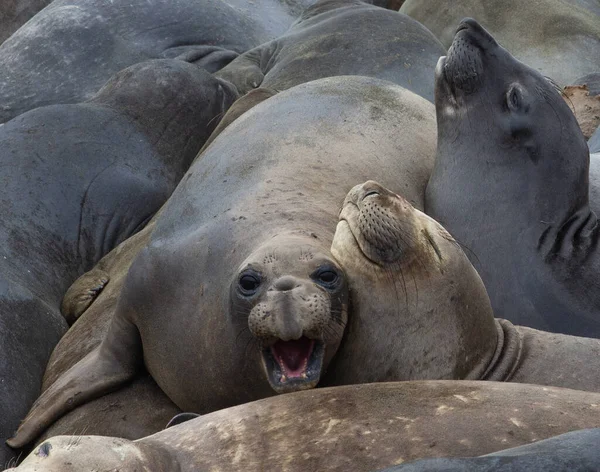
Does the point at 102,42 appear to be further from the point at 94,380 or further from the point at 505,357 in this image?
the point at 505,357

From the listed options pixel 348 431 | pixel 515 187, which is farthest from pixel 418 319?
pixel 515 187

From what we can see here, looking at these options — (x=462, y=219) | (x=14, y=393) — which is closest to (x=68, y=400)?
(x=14, y=393)

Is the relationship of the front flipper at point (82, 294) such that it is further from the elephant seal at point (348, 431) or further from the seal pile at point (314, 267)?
the elephant seal at point (348, 431)

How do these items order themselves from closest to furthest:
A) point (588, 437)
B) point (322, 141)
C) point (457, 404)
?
point (588, 437) → point (457, 404) → point (322, 141)

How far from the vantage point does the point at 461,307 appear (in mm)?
3664

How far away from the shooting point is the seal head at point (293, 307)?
3354 mm

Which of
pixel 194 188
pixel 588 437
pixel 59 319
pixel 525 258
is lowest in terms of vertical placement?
pixel 59 319

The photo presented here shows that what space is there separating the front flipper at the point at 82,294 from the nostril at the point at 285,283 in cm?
193

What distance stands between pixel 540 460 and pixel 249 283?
132 cm

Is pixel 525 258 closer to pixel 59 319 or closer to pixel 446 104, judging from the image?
pixel 446 104

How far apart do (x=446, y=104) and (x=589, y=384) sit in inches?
60.8

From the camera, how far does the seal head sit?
335 centimetres

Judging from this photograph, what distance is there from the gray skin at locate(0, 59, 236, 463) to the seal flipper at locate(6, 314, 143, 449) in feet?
1.87

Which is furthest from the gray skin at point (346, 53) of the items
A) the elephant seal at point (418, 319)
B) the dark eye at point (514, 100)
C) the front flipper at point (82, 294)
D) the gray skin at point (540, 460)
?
the gray skin at point (540, 460)
